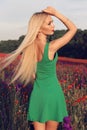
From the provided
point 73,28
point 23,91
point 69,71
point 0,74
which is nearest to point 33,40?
point 73,28

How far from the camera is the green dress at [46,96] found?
559 centimetres

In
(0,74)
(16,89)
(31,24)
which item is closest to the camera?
(31,24)

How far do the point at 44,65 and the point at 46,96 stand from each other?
37 centimetres

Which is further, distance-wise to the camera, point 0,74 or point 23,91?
point 0,74

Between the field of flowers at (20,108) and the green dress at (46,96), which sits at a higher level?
the green dress at (46,96)

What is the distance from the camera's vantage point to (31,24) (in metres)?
5.55

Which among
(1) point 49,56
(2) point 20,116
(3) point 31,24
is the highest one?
(3) point 31,24

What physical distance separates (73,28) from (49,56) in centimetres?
46

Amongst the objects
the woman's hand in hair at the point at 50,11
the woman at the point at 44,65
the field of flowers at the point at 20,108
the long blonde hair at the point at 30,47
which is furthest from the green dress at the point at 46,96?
the field of flowers at the point at 20,108

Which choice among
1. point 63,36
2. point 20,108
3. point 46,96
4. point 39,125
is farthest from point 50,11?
point 20,108

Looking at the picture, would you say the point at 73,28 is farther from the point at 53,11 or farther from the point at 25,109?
the point at 25,109

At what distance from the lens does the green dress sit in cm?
559

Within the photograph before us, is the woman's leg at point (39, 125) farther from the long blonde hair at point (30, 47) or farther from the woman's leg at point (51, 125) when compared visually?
the long blonde hair at point (30, 47)

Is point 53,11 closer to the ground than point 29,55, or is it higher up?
higher up
